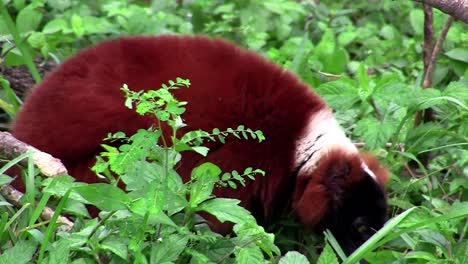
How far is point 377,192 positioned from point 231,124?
0.75 meters

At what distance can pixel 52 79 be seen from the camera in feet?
12.9

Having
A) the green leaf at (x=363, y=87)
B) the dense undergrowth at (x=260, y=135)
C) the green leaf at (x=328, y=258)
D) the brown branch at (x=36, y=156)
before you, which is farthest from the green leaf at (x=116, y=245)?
the green leaf at (x=363, y=87)

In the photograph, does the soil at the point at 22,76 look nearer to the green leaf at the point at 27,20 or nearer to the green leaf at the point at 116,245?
the green leaf at the point at 27,20

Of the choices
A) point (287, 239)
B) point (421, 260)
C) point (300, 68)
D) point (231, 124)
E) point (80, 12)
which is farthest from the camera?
point (80, 12)

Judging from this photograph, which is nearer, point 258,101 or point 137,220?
point 137,220

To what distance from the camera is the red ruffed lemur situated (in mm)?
3758

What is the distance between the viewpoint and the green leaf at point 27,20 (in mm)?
4910

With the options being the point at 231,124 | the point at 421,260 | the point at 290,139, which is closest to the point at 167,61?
the point at 231,124

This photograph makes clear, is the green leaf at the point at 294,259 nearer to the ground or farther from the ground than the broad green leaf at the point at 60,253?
nearer to the ground

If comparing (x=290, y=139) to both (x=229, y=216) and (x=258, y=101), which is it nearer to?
(x=258, y=101)

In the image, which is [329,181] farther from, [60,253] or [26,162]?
[60,253]

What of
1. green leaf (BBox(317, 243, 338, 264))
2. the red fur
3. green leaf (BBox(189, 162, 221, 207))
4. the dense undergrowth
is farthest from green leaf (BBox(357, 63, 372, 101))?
green leaf (BBox(189, 162, 221, 207))

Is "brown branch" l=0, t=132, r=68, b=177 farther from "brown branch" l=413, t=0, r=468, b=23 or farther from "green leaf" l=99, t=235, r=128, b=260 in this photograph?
"brown branch" l=413, t=0, r=468, b=23

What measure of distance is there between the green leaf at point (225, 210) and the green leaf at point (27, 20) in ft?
8.03
